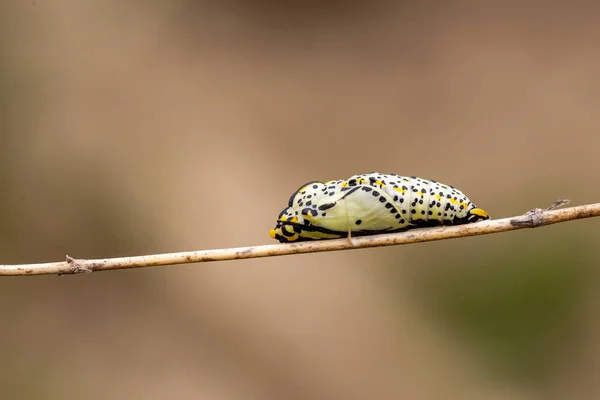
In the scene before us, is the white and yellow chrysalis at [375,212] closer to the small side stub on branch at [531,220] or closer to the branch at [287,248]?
the branch at [287,248]

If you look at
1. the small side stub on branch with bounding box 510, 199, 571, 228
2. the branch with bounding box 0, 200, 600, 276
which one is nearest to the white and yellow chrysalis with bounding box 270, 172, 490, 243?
the branch with bounding box 0, 200, 600, 276

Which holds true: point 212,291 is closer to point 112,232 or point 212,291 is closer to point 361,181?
point 112,232

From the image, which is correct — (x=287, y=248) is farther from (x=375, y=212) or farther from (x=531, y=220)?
(x=531, y=220)

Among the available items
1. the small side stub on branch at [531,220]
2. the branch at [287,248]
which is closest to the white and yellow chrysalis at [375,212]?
the branch at [287,248]

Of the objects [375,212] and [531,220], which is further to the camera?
[375,212]

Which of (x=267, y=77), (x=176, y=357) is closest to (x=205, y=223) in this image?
(x=176, y=357)

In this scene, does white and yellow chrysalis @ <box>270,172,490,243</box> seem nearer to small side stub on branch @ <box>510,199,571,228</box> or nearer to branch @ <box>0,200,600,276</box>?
branch @ <box>0,200,600,276</box>

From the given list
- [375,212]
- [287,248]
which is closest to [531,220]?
[375,212]
